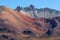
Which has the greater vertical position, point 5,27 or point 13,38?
point 5,27

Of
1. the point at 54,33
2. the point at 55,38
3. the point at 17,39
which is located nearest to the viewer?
the point at 17,39

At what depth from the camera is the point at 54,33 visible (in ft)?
630

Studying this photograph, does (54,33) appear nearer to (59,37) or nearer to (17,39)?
(59,37)

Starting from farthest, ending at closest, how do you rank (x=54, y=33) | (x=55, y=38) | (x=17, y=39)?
1. (x=54, y=33)
2. (x=55, y=38)
3. (x=17, y=39)

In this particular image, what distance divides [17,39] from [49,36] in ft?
103

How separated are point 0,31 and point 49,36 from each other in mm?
37012

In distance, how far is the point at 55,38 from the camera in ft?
591

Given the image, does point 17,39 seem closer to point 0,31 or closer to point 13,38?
point 13,38

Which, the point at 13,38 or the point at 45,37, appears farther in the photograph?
the point at 45,37

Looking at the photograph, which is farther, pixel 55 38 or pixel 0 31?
pixel 0 31

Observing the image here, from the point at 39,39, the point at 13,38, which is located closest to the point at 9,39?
the point at 13,38

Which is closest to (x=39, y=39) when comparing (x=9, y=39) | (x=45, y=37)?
(x=45, y=37)

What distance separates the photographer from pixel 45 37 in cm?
19238

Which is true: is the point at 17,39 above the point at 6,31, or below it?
below
